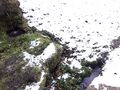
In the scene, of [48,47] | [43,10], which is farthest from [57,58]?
[43,10]

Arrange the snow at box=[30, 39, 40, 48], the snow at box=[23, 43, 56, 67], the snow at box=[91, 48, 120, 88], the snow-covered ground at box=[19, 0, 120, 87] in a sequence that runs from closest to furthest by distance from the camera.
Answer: the snow at box=[23, 43, 56, 67] < the snow at box=[91, 48, 120, 88] < the snow at box=[30, 39, 40, 48] < the snow-covered ground at box=[19, 0, 120, 87]

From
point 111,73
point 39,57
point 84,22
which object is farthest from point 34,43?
point 84,22

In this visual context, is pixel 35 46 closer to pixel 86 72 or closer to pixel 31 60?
pixel 31 60

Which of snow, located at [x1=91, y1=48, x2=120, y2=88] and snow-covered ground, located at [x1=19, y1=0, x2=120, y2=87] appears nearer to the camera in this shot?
snow, located at [x1=91, y1=48, x2=120, y2=88]

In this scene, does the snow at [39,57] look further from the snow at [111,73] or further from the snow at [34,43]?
the snow at [111,73]

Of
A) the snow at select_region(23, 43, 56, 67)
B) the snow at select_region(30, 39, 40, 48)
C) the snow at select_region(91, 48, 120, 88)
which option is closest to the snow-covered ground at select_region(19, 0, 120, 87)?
the snow at select_region(91, 48, 120, 88)

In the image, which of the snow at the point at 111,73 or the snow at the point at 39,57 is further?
the snow at the point at 111,73

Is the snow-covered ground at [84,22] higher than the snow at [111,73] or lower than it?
higher

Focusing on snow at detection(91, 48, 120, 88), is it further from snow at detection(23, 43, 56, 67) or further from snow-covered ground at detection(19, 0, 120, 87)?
snow at detection(23, 43, 56, 67)

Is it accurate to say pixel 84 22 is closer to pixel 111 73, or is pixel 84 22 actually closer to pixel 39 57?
pixel 111 73

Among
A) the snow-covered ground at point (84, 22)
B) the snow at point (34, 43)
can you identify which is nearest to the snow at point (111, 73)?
the snow-covered ground at point (84, 22)
